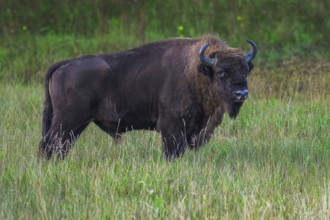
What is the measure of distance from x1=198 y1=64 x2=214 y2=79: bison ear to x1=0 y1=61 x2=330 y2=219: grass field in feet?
2.77

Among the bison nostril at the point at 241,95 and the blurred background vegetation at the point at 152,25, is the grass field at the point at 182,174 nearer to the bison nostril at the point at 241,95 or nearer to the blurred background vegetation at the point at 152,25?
the bison nostril at the point at 241,95

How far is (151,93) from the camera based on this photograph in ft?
30.7

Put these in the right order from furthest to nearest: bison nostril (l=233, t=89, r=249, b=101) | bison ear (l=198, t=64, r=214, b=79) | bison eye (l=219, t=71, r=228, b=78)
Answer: bison ear (l=198, t=64, r=214, b=79) → bison eye (l=219, t=71, r=228, b=78) → bison nostril (l=233, t=89, r=249, b=101)

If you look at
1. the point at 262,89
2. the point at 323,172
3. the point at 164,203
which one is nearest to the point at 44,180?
the point at 164,203

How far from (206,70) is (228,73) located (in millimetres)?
310

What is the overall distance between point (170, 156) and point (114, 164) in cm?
130

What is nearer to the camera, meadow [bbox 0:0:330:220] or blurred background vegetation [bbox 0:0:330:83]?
meadow [bbox 0:0:330:220]

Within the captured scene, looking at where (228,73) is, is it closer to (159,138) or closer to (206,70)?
(206,70)

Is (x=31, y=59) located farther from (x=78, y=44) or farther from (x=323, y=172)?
(x=323, y=172)

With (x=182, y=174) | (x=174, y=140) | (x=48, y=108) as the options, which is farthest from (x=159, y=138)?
(x=182, y=174)

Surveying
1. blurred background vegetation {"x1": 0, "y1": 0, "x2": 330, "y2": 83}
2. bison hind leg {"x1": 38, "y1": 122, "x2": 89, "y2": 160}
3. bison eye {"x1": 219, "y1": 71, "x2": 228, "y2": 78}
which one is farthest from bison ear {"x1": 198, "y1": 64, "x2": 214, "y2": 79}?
blurred background vegetation {"x1": 0, "y1": 0, "x2": 330, "y2": 83}

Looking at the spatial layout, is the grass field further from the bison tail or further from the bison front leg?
the bison tail

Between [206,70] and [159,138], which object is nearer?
[206,70]

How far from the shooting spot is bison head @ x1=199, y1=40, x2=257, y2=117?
336 inches
